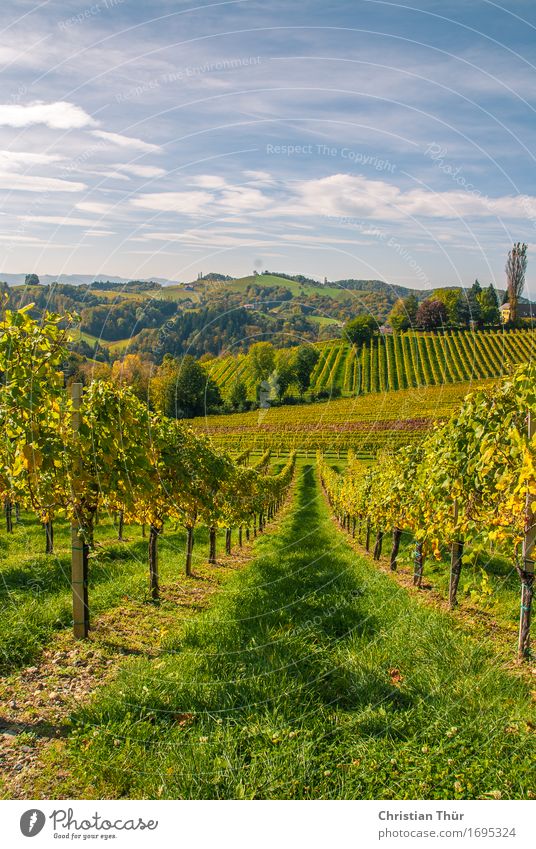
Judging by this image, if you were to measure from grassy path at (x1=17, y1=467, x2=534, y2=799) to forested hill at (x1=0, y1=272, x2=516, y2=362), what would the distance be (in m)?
4.88

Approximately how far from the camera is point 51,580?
12.1 meters

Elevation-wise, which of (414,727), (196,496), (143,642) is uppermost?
(196,496)

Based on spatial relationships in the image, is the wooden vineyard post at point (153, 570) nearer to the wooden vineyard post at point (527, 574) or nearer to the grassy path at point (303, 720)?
the grassy path at point (303, 720)

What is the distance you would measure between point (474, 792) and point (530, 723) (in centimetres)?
140

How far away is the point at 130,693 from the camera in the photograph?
6.02 m

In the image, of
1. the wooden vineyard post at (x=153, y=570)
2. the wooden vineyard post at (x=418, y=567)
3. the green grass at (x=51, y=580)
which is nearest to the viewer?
the green grass at (x=51, y=580)

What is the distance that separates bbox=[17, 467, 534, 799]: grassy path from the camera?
4.70 meters

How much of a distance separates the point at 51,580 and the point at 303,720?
27.8 feet

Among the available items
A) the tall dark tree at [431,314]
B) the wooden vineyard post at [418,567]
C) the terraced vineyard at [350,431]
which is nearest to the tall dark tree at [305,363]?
the tall dark tree at [431,314]

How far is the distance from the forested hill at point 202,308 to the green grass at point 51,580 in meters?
3.67

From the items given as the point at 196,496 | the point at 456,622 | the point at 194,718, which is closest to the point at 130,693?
the point at 194,718

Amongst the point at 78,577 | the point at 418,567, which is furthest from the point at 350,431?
the point at 78,577

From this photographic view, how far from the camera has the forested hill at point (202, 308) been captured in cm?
849
